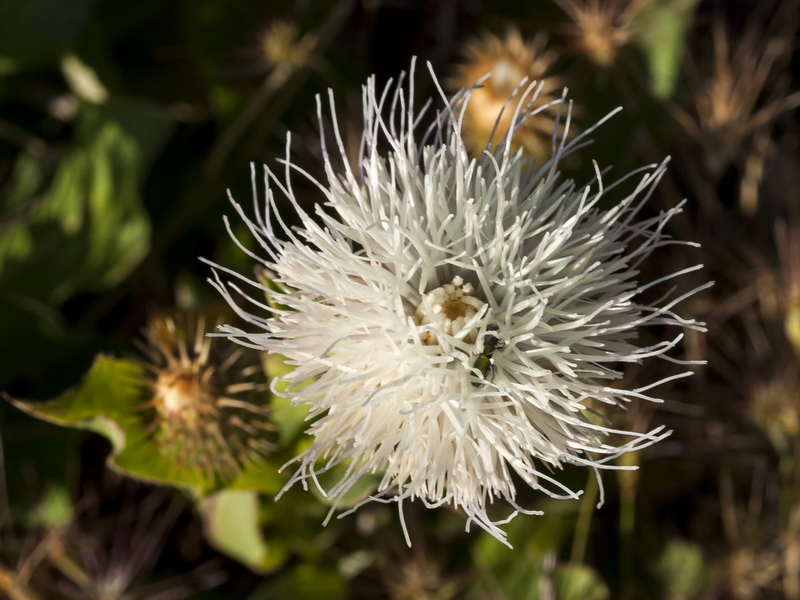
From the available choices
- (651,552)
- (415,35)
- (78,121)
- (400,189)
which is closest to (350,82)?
(415,35)

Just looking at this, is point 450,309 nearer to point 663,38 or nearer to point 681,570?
point 663,38

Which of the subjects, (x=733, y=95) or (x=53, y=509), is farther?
(x=733, y=95)

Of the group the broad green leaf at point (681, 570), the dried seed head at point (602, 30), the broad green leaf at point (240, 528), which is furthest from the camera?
the broad green leaf at point (681, 570)

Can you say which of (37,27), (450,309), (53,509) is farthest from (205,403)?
(37,27)

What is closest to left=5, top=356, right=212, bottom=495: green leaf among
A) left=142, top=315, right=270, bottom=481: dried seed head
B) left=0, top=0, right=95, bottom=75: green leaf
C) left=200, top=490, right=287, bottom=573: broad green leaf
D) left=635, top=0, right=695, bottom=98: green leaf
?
left=142, top=315, right=270, bottom=481: dried seed head

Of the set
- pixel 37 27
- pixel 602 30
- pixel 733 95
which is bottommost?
pixel 37 27

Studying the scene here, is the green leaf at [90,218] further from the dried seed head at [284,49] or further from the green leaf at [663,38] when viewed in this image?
the green leaf at [663,38]

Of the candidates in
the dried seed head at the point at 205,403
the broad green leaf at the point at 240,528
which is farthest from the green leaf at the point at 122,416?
the broad green leaf at the point at 240,528
